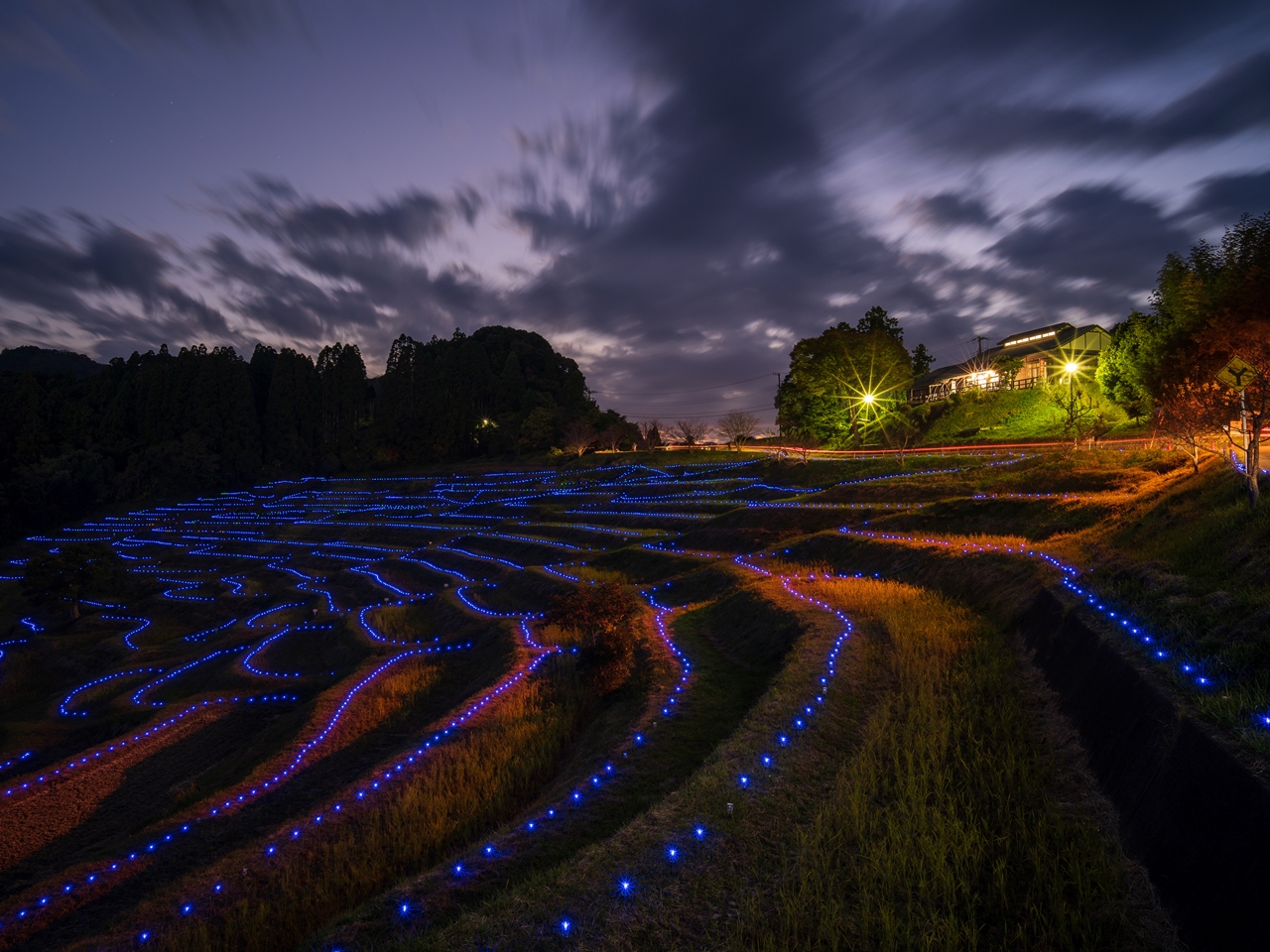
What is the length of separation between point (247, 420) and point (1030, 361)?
89.9m

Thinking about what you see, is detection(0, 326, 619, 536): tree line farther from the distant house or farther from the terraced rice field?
the terraced rice field

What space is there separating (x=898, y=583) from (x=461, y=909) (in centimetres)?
1366

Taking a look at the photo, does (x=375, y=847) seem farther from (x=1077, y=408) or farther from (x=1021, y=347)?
(x=1021, y=347)

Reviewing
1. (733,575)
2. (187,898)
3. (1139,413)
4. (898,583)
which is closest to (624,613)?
(733,575)

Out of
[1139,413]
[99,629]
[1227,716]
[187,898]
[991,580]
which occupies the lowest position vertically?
[99,629]

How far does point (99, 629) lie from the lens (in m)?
30.0

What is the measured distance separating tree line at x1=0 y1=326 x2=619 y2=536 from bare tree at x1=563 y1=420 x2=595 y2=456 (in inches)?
110

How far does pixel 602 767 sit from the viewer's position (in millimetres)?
8602

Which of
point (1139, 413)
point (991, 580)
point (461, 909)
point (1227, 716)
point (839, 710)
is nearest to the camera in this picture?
point (1227, 716)

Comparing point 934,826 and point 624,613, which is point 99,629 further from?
point 934,826

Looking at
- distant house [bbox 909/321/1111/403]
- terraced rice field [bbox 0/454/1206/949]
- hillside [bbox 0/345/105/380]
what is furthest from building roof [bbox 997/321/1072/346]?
hillside [bbox 0/345/105/380]

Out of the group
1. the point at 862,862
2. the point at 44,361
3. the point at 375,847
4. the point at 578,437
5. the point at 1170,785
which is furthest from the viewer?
the point at 44,361

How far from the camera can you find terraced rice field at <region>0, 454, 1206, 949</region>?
16.6 ft

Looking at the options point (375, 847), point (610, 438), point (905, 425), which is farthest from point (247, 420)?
point (375, 847)
